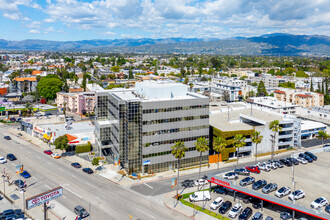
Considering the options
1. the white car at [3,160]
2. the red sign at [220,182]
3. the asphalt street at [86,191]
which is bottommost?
the asphalt street at [86,191]

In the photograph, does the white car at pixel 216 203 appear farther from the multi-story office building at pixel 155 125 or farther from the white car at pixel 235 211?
the multi-story office building at pixel 155 125

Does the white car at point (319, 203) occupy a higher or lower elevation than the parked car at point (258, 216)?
higher

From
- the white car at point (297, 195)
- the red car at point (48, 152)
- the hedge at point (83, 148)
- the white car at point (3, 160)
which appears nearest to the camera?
the white car at point (297, 195)

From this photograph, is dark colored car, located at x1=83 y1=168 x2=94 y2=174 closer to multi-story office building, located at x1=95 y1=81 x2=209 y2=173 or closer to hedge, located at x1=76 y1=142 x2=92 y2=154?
multi-story office building, located at x1=95 y1=81 x2=209 y2=173

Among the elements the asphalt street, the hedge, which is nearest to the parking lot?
Result: the asphalt street

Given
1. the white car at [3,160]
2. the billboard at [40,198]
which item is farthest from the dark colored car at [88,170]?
the billboard at [40,198]
